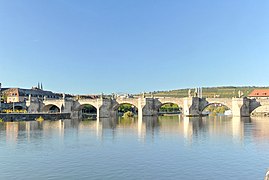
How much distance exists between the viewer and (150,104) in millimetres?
84125

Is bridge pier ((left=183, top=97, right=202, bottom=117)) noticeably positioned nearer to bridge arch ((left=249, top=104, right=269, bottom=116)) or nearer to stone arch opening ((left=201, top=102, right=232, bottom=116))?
stone arch opening ((left=201, top=102, right=232, bottom=116))

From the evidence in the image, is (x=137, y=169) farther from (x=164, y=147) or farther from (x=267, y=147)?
(x=267, y=147)

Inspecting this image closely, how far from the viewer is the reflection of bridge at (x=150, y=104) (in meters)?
76.8

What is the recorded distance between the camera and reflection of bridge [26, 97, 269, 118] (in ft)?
252

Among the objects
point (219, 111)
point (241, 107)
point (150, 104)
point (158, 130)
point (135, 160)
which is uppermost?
point (150, 104)

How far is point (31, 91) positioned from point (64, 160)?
93867 mm

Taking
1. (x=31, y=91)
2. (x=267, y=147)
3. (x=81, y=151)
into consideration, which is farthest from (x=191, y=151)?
(x=31, y=91)

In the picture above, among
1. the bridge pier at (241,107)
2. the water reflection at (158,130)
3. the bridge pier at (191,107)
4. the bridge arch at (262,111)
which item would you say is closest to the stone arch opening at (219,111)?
the bridge pier at (191,107)

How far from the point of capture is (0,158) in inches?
880

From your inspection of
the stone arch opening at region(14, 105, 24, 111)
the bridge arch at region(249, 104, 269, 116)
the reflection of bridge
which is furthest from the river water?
the stone arch opening at region(14, 105, 24, 111)

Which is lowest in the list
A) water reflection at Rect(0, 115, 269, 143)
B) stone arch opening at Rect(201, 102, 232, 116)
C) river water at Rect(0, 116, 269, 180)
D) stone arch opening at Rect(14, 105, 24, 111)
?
river water at Rect(0, 116, 269, 180)

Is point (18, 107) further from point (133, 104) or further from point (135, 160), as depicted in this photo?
point (135, 160)

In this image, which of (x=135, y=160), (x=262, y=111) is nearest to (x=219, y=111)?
(x=262, y=111)

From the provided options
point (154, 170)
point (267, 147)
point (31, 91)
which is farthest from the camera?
point (31, 91)
